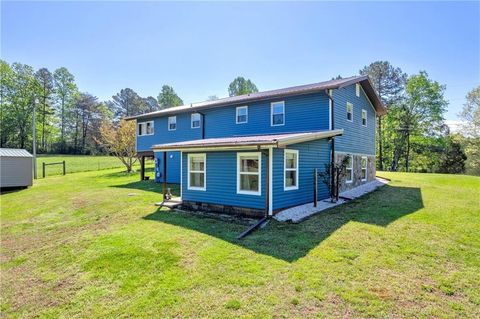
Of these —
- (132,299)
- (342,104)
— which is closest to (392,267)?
(132,299)

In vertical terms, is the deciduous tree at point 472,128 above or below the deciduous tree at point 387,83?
below

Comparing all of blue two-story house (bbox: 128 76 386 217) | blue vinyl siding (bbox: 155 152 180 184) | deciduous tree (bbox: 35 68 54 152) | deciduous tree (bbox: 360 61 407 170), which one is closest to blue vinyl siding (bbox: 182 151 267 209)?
blue two-story house (bbox: 128 76 386 217)

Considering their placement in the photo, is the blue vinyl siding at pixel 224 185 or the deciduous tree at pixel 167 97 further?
the deciduous tree at pixel 167 97

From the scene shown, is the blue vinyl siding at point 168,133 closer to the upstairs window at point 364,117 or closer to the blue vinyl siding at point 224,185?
the blue vinyl siding at point 224,185

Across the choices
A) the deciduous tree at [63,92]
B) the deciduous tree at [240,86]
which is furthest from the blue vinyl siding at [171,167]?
the deciduous tree at [63,92]

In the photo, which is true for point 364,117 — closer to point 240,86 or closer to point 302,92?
point 302,92

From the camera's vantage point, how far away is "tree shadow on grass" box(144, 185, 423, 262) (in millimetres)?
6418

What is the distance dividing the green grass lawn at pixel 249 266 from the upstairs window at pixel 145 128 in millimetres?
11570

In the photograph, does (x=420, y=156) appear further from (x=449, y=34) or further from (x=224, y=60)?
(x=224, y=60)

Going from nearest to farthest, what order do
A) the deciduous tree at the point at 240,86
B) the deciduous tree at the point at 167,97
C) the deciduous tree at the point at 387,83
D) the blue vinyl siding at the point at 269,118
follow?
the blue vinyl siding at the point at 269,118 < the deciduous tree at the point at 387,83 < the deciduous tree at the point at 240,86 < the deciduous tree at the point at 167,97

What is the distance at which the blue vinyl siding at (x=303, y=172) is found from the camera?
909 centimetres

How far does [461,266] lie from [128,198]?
12033 millimetres

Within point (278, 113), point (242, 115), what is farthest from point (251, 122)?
point (278, 113)

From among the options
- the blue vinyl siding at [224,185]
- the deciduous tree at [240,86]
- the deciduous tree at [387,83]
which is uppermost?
the deciduous tree at [240,86]
